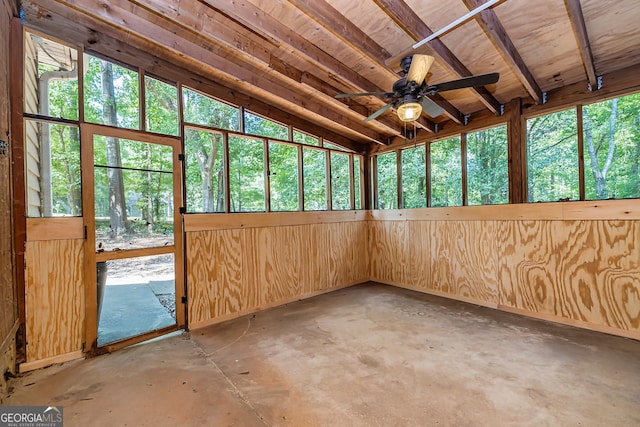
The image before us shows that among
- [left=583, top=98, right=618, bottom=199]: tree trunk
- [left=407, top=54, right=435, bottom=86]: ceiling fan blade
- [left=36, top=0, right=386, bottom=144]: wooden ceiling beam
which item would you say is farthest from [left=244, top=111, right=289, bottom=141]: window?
[left=583, top=98, right=618, bottom=199]: tree trunk

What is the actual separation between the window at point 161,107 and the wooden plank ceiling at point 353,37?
265mm

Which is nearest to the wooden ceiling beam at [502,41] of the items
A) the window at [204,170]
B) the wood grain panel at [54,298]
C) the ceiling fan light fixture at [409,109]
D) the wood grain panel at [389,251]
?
the ceiling fan light fixture at [409,109]

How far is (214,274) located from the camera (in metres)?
3.46

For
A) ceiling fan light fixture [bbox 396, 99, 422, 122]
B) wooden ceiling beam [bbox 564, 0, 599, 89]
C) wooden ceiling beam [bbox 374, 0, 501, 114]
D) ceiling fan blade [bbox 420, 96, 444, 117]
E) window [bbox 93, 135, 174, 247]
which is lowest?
window [bbox 93, 135, 174, 247]

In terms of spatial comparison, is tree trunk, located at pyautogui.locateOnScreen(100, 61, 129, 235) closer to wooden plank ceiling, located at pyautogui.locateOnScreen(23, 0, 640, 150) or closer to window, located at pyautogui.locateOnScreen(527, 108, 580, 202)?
wooden plank ceiling, located at pyautogui.locateOnScreen(23, 0, 640, 150)

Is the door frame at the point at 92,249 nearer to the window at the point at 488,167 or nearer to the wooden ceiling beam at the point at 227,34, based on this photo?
the wooden ceiling beam at the point at 227,34

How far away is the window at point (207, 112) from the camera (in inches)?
133

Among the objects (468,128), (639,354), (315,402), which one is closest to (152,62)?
(315,402)

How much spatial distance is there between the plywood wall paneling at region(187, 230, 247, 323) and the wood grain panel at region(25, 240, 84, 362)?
0.98m

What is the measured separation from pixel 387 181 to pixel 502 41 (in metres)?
2.96

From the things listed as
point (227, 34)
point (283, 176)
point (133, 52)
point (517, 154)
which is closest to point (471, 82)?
point (517, 154)

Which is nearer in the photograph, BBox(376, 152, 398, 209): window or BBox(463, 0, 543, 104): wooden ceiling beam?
BBox(463, 0, 543, 104): wooden ceiling beam

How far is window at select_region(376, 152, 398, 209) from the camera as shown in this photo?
5.17 metres

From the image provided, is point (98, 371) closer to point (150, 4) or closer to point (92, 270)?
point (92, 270)
